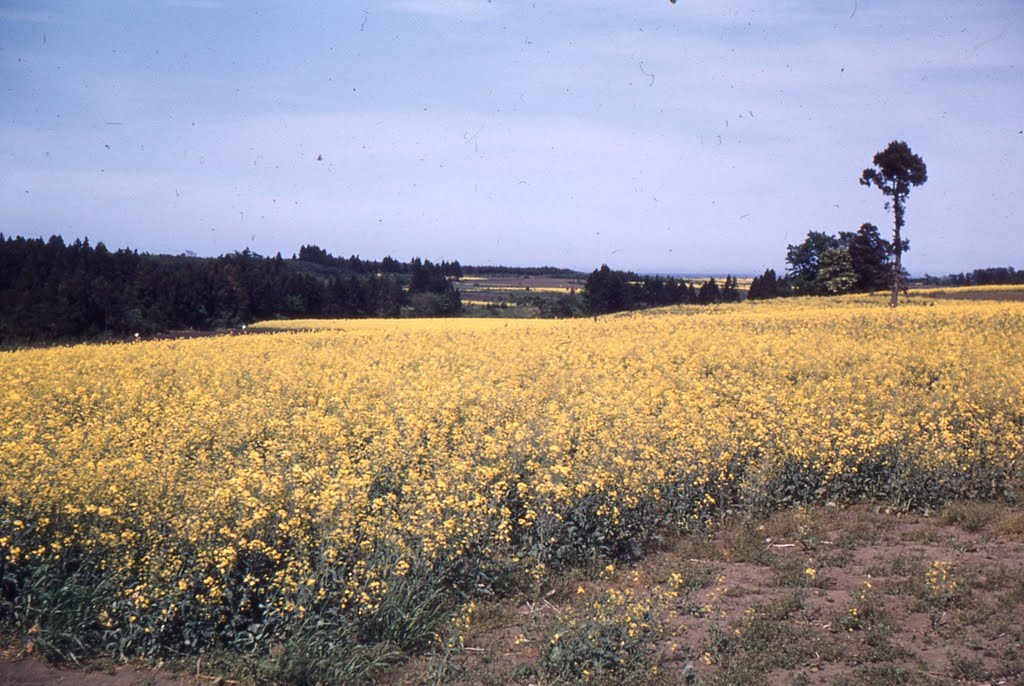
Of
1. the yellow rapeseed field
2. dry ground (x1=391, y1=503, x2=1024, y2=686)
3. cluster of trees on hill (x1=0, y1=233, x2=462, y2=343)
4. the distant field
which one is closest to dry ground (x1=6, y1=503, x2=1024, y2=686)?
dry ground (x1=391, y1=503, x2=1024, y2=686)

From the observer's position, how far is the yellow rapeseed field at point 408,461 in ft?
17.1

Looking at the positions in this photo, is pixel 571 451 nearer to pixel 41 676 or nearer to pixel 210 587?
pixel 210 587

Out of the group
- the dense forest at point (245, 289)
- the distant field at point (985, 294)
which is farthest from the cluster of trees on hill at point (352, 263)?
the distant field at point (985, 294)

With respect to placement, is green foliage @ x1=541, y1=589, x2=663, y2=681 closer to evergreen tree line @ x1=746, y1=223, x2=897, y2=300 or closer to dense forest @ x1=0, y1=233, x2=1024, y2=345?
dense forest @ x1=0, y1=233, x2=1024, y2=345

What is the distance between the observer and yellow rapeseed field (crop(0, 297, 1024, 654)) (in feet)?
17.1

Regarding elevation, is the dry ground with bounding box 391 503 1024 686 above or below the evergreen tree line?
below

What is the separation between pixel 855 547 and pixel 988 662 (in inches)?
79.1

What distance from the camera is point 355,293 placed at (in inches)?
2552

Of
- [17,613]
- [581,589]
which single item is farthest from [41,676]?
[581,589]

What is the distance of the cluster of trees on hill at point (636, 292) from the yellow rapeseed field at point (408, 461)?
132 feet

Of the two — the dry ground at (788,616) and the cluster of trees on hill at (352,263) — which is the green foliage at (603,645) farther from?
the cluster of trees on hill at (352,263)

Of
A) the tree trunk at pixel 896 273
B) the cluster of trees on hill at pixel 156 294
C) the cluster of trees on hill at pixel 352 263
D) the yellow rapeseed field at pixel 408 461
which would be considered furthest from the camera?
the cluster of trees on hill at pixel 352 263

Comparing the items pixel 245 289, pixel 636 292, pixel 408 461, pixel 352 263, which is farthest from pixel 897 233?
Result: pixel 352 263

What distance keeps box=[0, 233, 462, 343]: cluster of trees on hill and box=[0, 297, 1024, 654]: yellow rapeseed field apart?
3015 cm
